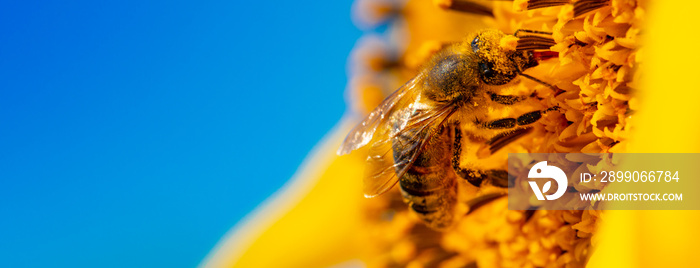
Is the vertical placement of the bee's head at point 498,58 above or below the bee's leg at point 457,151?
above

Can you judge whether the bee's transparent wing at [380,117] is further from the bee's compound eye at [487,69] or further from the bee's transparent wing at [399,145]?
the bee's compound eye at [487,69]

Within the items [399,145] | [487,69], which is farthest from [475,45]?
[399,145]

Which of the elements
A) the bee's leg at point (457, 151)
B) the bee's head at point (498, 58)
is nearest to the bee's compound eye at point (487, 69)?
the bee's head at point (498, 58)

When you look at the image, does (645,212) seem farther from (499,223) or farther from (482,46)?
(499,223)

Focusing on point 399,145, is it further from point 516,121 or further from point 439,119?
point 516,121

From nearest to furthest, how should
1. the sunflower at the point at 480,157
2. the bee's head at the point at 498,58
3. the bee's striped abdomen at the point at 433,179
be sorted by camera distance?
1. the sunflower at the point at 480,157
2. the bee's head at the point at 498,58
3. the bee's striped abdomen at the point at 433,179

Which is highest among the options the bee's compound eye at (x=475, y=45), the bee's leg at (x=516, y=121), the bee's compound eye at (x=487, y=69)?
the bee's compound eye at (x=475, y=45)

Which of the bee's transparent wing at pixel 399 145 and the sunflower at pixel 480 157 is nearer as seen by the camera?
the sunflower at pixel 480 157

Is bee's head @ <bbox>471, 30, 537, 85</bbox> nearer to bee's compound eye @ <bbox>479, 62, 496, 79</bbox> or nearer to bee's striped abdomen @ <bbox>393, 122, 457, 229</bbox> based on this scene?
bee's compound eye @ <bbox>479, 62, 496, 79</bbox>
